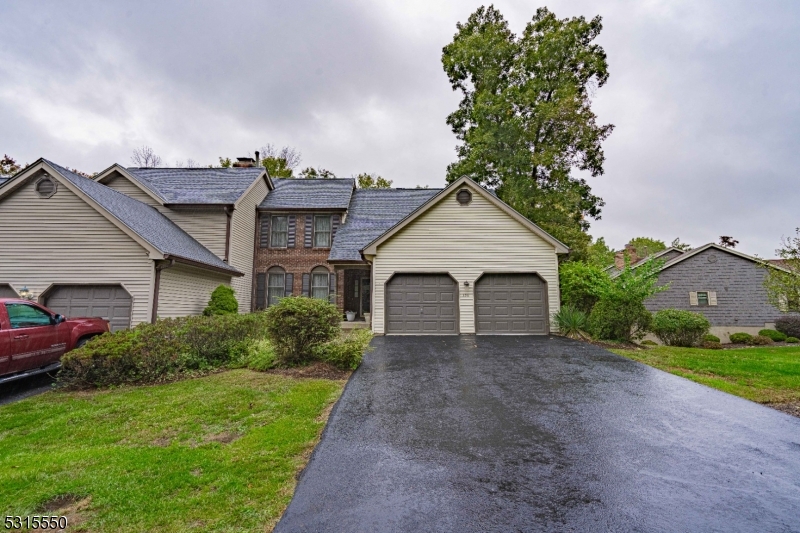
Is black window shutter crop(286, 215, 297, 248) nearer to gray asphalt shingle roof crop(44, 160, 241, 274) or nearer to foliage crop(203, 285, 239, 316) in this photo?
gray asphalt shingle roof crop(44, 160, 241, 274)

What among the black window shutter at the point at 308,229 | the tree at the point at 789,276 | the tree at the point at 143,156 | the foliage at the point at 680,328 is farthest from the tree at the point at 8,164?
the tree at the point at 789,276

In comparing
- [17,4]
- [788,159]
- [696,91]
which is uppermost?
[17,4]

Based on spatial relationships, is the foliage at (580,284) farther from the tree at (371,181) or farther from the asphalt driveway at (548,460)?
the tree at (371,181)

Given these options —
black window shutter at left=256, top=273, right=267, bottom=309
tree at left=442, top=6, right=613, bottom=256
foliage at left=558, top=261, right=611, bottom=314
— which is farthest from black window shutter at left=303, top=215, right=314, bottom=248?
foliage at left=558, top=261, right=611, bottom=314

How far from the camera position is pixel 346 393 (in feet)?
19.5

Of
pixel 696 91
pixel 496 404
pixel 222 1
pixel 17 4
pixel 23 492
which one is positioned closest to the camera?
pixel 23 492

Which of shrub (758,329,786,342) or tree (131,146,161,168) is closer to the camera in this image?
shrub (758,329,786,342)

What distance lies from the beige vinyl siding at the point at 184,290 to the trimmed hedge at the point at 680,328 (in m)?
17.6

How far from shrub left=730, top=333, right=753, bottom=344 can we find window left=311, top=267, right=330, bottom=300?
2026cm

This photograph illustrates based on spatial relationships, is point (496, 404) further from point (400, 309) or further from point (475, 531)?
point (400, 309)

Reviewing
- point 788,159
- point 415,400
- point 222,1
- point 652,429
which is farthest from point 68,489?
point 788,159

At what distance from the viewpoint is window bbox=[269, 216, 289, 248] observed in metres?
19.0

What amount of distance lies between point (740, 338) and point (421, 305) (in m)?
16.1

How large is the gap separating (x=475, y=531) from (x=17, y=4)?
1965 centimetres
